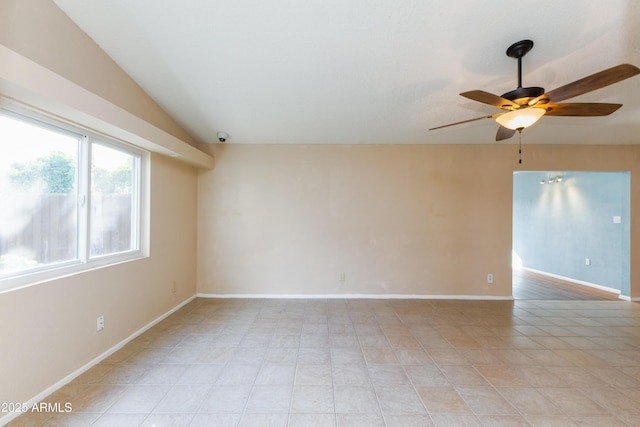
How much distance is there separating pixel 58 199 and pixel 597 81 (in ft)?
12.5

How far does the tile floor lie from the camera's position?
5.48ft

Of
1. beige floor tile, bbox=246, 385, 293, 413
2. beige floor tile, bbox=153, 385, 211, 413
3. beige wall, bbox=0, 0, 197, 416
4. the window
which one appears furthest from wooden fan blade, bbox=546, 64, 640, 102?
the window

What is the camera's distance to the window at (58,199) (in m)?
1.73

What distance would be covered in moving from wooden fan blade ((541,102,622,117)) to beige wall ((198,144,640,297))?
2058 millimetres

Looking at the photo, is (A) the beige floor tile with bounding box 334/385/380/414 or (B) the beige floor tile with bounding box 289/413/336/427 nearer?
(B) the beige floor tile with bounding box 289/413/336/427

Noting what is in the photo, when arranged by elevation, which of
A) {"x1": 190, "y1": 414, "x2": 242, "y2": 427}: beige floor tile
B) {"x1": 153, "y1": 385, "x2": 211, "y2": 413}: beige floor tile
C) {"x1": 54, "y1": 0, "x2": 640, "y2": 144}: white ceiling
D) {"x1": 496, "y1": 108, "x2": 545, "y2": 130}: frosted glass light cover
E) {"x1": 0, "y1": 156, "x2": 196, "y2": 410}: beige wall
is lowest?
{"x1": 190, "y1": 414, "x2": 242, "y2": 427}: beige floor tile

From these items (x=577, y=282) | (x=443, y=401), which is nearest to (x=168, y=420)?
(x=443, y=401)

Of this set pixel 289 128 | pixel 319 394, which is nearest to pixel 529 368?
pixel 319 394

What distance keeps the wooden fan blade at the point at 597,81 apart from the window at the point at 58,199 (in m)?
3.57

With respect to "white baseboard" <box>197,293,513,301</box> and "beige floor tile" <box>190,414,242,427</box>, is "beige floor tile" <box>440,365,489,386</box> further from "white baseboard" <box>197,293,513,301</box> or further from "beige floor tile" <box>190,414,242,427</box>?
"white baseboard" <box>197,293,513,301</box>

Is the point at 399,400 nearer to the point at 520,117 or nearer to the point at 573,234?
the point at 520,117

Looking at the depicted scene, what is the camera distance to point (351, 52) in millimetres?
2236

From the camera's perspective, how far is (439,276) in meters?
4.07

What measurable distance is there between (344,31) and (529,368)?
309 cm
